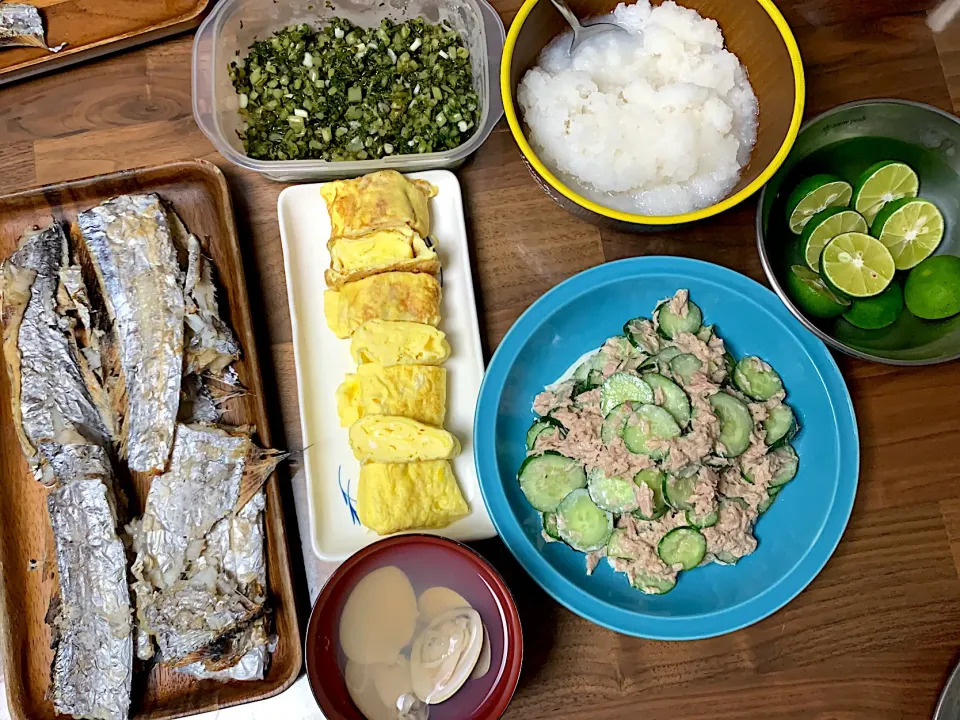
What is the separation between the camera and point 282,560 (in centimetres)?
146

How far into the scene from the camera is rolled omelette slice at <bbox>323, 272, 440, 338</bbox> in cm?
148

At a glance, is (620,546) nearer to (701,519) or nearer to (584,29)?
(701,519)

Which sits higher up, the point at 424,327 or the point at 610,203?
the point at 610,203

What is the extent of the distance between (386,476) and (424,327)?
328 mm

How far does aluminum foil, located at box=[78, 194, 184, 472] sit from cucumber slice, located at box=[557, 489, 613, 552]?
2.84 ft

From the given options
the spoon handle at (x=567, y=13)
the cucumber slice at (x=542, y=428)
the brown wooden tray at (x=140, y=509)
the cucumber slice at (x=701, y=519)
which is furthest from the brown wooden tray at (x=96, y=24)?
the cucumber slice at (x=701, y=519)

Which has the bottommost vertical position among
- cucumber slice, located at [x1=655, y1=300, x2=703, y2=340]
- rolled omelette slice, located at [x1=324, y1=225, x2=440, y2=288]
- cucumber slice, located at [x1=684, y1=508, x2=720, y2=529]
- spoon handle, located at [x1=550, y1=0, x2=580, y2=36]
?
cucumber slice, located at [x1=684, y1=508, x2=720, y2=529]

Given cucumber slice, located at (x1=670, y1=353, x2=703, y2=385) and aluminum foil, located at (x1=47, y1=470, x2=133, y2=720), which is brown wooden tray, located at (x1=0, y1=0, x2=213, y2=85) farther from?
cucumber slice, located at (x1=670, y1=353, x2=703, y2=385)

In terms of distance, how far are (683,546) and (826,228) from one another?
2.47ft

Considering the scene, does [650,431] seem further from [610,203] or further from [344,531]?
[344,531]

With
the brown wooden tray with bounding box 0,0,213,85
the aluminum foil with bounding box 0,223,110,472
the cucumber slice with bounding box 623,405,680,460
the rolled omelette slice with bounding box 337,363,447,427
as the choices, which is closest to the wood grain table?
the brown wooden tray with bounding box 0,0,213,85

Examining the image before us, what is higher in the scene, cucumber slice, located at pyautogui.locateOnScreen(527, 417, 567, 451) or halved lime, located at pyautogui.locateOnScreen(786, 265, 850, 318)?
halved lime, located at pyautogui.locateOnScreen(786, 265, 850, 318)

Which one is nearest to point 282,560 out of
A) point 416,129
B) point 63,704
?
point 63,704

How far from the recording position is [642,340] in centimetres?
153
